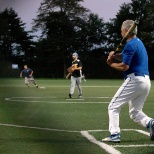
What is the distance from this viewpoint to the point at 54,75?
2.82 m

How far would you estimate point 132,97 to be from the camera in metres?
5.48

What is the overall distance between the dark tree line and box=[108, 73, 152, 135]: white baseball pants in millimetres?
2640

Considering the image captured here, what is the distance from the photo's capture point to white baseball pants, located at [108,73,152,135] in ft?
17.6

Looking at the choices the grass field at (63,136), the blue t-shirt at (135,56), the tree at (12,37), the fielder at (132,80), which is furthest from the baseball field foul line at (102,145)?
the tree at (12,37)

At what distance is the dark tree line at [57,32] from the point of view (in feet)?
5.93

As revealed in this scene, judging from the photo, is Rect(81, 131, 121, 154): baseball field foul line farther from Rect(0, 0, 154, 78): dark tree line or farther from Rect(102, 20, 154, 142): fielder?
Rect(0, 0, 154, 78): dark tree line

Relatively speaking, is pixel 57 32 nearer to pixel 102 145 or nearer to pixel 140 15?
pixel 140 15

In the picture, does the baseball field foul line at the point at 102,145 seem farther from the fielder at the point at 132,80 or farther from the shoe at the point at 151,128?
the shoe at the point at 151,128

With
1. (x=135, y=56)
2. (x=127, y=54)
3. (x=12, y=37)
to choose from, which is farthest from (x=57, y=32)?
(x=135, y=56)

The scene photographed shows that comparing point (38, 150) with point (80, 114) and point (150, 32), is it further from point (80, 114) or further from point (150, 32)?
point (80, 114)

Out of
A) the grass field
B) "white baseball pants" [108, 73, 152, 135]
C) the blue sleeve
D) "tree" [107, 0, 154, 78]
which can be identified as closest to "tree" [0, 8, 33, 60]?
"tree" [107, 0, 154, 78]

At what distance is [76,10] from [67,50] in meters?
0.33

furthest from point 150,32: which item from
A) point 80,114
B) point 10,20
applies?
point 80,114

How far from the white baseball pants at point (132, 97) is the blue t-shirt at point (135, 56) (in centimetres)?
10
